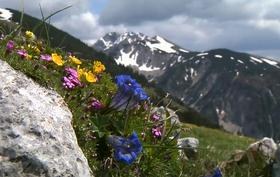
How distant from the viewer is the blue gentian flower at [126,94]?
5.82 metres

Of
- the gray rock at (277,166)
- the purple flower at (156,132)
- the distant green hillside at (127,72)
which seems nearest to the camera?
the purple flower at (156,132)

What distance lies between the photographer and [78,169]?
4.55 meters

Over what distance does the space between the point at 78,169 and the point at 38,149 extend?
395 millimetres

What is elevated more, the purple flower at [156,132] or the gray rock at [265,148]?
the purple flower at [156,132]

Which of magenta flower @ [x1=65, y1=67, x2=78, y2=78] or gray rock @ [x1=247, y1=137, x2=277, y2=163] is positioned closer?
magenta flower @ [x1=65, y1=67, x2=78, y2=78]

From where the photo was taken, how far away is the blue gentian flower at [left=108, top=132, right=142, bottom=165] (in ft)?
17.4

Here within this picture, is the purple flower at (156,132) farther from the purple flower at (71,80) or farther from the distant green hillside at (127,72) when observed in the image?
the purple flower at (71,80)

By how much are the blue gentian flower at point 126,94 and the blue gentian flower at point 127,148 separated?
496mm

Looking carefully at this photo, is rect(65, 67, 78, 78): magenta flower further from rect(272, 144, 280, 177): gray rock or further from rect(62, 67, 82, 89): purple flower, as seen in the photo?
rect(272, 144, 280, 177): gray rock

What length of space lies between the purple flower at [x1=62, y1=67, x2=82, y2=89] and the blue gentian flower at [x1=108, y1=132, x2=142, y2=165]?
0.85 m

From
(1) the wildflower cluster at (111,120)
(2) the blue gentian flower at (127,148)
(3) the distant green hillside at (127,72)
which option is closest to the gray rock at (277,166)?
(3) the distant green hillside at (127,72)

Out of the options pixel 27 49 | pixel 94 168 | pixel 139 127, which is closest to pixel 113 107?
pixel 139 127

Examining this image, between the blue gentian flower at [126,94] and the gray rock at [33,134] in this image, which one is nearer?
the gray rock at [33,134]

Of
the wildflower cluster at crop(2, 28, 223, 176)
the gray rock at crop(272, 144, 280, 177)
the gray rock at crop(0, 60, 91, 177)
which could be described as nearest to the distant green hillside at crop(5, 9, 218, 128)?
the wildflower cluster at crop(2, 28, 223, 176)
